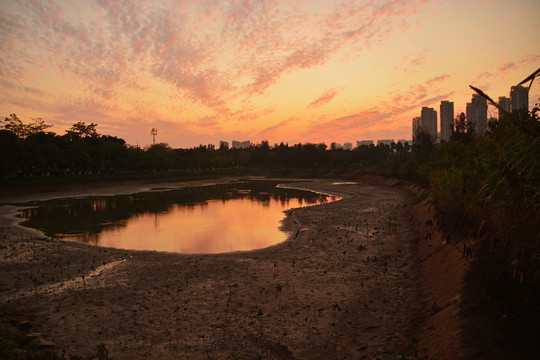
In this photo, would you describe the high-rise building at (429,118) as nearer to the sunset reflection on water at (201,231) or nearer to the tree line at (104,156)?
the tree line at (104,156)

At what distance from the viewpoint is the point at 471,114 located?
56875 mm

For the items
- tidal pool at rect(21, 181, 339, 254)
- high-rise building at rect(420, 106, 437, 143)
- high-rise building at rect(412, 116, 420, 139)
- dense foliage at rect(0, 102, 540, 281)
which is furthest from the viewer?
high-rise building at rect(420, 106, 437, 143)

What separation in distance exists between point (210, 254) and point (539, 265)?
12765 mm

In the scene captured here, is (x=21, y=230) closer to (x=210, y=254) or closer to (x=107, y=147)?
(x=210, y=254)

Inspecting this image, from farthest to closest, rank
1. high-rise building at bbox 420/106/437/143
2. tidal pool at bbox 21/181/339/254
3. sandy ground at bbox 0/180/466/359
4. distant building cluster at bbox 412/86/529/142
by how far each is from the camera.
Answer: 1. high-rise building at bbox 420/106/437/143
2. tidal pool at bbox 21/181/339/254
3. distant building cluster at bbox 412/86/529/142
4. sandy ground at bbox 0/180/466/359

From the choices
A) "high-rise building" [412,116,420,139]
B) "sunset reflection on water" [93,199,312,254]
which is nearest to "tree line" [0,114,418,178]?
"high-rise building" [412,116,420,139]

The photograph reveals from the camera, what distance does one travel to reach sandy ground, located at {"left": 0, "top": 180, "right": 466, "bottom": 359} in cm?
725

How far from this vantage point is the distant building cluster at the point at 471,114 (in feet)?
41.9

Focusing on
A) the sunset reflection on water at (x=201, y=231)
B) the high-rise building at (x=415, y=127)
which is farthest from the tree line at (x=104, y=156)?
the sunset reflection on water at (x=201, y=231)

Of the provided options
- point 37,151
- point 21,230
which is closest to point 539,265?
point 21,230

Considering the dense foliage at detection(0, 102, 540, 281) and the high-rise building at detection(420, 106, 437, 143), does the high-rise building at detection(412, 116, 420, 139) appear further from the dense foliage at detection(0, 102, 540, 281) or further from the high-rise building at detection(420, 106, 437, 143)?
the high-rise building at detection(420, 106, 437, 143)

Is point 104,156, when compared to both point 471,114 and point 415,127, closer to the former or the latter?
point 471,114

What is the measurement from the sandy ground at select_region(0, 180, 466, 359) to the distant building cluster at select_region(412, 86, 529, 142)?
5758mm

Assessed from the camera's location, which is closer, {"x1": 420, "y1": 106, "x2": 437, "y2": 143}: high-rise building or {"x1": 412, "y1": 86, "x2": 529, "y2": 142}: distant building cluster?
{"x1": 412, "y1": 86, "x2": 529, "y2": 142}: distant building cluster
